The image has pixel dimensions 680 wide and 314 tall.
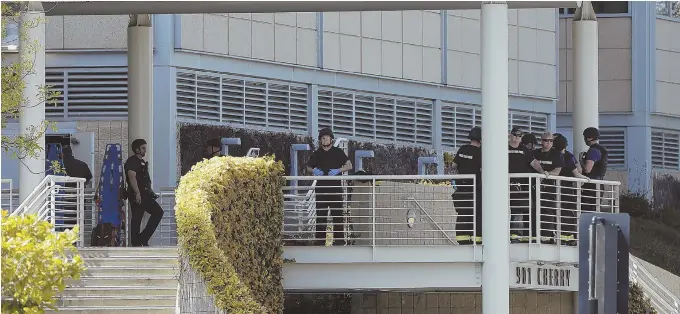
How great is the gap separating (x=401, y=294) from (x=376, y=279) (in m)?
4.15

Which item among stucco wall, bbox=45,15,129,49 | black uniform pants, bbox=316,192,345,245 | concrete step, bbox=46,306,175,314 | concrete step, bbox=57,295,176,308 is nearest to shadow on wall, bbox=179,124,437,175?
stucco wall, bbox=45,15,129,49

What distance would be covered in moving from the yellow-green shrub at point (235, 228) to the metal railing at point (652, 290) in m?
6.49

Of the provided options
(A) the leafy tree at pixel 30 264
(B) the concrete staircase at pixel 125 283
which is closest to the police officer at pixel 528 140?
(B) the concrete staircase at pixel 125 283

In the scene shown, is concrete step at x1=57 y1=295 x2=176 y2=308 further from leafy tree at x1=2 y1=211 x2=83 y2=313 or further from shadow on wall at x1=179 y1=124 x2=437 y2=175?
shadow on wall at x1=179 y1=124 x2=437 y2=175

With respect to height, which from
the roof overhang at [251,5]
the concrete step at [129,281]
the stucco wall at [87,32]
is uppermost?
the stucco wall at [87,32]

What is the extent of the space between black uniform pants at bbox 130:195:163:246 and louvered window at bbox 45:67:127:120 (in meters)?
5.97

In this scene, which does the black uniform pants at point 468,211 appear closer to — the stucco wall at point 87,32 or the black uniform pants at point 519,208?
the black uniform pants at point 519,208

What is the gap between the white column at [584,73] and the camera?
2391cm

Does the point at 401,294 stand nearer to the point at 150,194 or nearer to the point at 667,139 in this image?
the point at 150,194

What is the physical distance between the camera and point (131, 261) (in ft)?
61.0

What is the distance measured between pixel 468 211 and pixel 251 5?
378 cm

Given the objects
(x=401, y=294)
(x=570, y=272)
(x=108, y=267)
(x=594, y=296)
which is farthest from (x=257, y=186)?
(x=594, y=296)

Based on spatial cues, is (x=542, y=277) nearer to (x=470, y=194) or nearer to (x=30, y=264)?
(x=470, y=194)

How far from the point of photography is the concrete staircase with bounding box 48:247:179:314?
17281 millimetres
